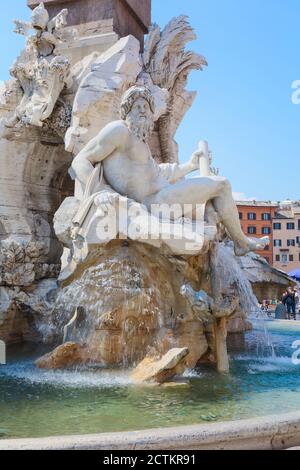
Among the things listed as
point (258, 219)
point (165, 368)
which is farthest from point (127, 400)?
point (258, 219)

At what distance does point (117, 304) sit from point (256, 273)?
6.16m

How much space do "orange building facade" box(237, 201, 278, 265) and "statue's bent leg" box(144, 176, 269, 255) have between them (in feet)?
148

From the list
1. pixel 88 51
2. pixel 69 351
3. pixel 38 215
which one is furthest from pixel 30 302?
pixel 88 51

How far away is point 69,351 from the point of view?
504 centimetres

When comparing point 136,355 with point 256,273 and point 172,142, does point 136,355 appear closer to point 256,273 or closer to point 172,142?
point 172,142

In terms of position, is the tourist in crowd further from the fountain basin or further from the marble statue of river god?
the marble statue of river god

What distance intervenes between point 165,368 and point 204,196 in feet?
6.17

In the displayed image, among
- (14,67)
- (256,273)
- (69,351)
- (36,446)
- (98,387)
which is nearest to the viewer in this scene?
(36,446)

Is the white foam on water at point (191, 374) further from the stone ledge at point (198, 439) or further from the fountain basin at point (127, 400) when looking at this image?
the stone ledge at point (198, 439)

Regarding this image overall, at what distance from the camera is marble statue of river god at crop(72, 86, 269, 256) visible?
17.8 feet

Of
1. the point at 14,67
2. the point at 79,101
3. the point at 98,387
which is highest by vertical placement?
the point at 14,67

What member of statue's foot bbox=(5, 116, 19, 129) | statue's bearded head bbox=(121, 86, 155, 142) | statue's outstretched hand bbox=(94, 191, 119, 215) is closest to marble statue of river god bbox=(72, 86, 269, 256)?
statue's bearded head bbox=(121, 86, 155, 142)

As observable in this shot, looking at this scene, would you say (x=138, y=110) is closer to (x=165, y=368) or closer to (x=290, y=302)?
(x=165, y=368)

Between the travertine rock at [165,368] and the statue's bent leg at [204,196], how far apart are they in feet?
5.23
